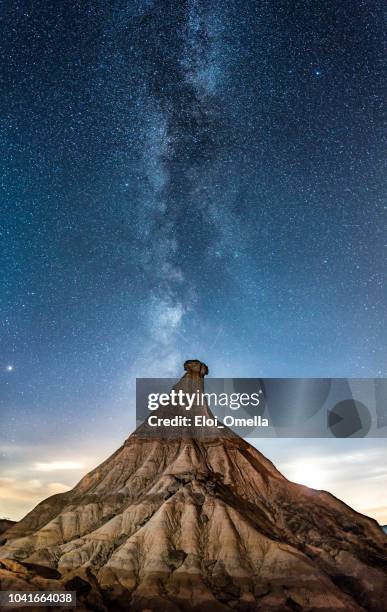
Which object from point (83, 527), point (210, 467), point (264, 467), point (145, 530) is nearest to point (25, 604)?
point (145, 530)

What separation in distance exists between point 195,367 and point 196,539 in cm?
5067

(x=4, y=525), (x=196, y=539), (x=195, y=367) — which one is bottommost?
(x=196, y=539)

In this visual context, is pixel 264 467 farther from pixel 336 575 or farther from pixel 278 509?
pixel 336 575

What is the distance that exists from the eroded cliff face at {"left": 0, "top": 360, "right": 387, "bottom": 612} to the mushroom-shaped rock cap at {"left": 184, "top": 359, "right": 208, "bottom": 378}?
1799 cm

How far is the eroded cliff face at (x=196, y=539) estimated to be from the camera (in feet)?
213

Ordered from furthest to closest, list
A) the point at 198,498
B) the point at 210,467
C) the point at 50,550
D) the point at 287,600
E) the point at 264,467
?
the point at 264,467
the point at 210,467
the point at 198,498
the point at 50,550
the point at 287,600

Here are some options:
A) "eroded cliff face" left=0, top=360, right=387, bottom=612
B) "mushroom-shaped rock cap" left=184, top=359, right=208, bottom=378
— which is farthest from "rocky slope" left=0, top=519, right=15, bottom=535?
"mushroom-shaped rock cap" left=184, top=359, right=208, bottom=378

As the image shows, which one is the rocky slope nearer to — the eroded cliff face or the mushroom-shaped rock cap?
the eroded cliff face

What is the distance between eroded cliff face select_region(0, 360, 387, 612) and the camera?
213ft

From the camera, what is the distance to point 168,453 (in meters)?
103

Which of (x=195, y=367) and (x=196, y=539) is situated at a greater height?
(x=195, y=367)

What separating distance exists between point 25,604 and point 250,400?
4337 cm

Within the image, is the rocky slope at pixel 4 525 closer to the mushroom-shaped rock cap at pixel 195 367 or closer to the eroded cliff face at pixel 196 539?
the eroded cliff face at pixel 196 539

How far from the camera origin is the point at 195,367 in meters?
122
